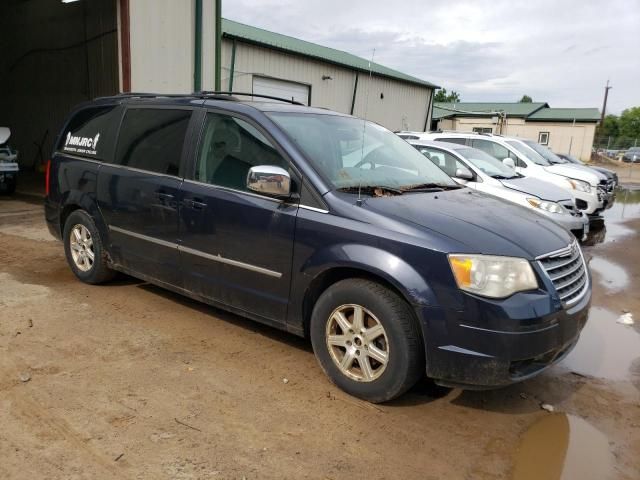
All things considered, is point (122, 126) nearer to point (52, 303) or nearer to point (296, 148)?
point (52, 303)

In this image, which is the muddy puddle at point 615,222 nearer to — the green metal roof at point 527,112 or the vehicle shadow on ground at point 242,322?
the vehicle shadow on ground at point 242,322

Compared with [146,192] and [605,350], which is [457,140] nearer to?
[605,350]

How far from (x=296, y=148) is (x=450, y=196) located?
3.93ft

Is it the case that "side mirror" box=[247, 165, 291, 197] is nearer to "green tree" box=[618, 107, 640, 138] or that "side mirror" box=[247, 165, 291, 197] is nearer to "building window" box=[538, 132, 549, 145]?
"building window" box=[538, 132, 549, 145]

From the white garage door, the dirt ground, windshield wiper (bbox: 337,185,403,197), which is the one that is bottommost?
the dirt ground

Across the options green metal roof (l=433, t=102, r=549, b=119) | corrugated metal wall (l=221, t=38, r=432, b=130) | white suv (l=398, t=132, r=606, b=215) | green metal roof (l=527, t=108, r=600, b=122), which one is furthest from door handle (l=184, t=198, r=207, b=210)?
green metal roof (l=527, t=108, r=600, b=122)

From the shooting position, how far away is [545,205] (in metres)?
7.71

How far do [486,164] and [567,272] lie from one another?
5.81 m

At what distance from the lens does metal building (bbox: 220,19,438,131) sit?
15.3 metres

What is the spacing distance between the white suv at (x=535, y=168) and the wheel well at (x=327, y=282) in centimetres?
770

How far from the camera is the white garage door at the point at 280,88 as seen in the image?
16056 millimetres

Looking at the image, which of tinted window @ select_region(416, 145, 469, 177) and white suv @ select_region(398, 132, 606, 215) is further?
white suv @ select_region(398, 132, 606, 215)

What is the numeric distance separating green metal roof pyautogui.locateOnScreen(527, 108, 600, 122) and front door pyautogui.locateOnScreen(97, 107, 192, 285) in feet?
144

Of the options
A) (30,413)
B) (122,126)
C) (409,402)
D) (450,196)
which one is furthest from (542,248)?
(122,126)
